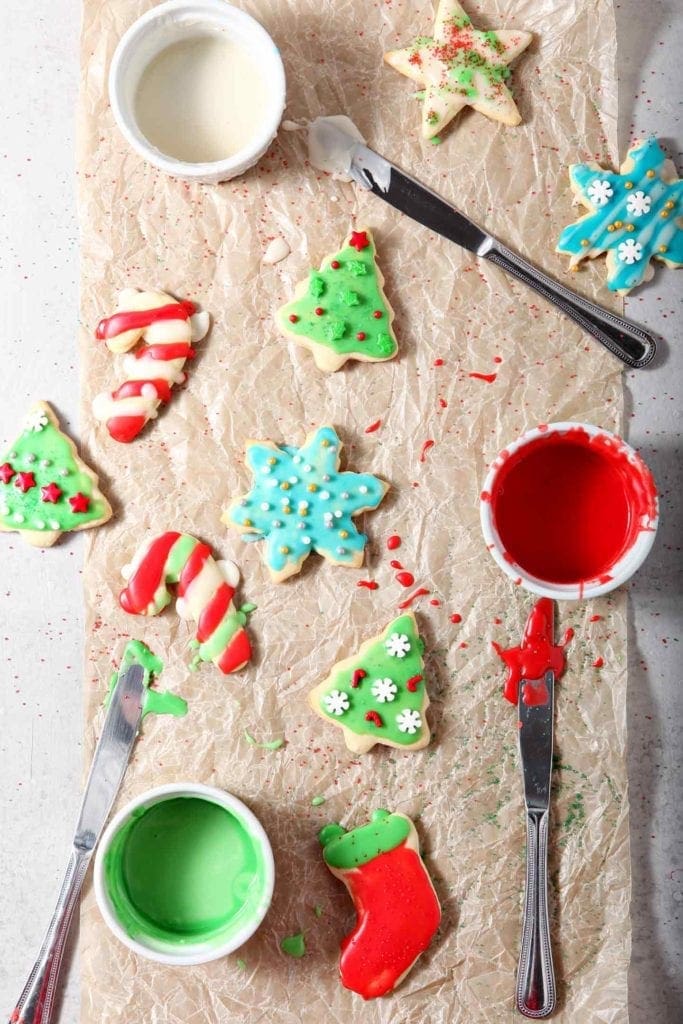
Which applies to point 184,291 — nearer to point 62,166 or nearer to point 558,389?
point 62,166

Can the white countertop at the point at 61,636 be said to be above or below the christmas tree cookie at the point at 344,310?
below

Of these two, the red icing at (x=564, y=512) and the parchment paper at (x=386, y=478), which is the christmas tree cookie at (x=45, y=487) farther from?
the red icing at (x=564, y=512)

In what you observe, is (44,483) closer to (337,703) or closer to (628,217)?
(337,703)

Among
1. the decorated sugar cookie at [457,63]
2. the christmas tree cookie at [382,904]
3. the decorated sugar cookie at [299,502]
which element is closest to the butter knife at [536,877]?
the christmas tree cookie at [382,904]

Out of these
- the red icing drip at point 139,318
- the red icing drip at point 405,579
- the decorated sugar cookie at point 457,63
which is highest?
the decorated sugar cookie at point 457,63

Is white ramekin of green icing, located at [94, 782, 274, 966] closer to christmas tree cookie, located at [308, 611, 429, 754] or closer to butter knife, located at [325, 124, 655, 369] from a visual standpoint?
christmas tree cookie, located at [308, 611, 429, 754]

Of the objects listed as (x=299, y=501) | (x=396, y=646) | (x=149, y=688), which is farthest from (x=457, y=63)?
(x=149, y=688)
